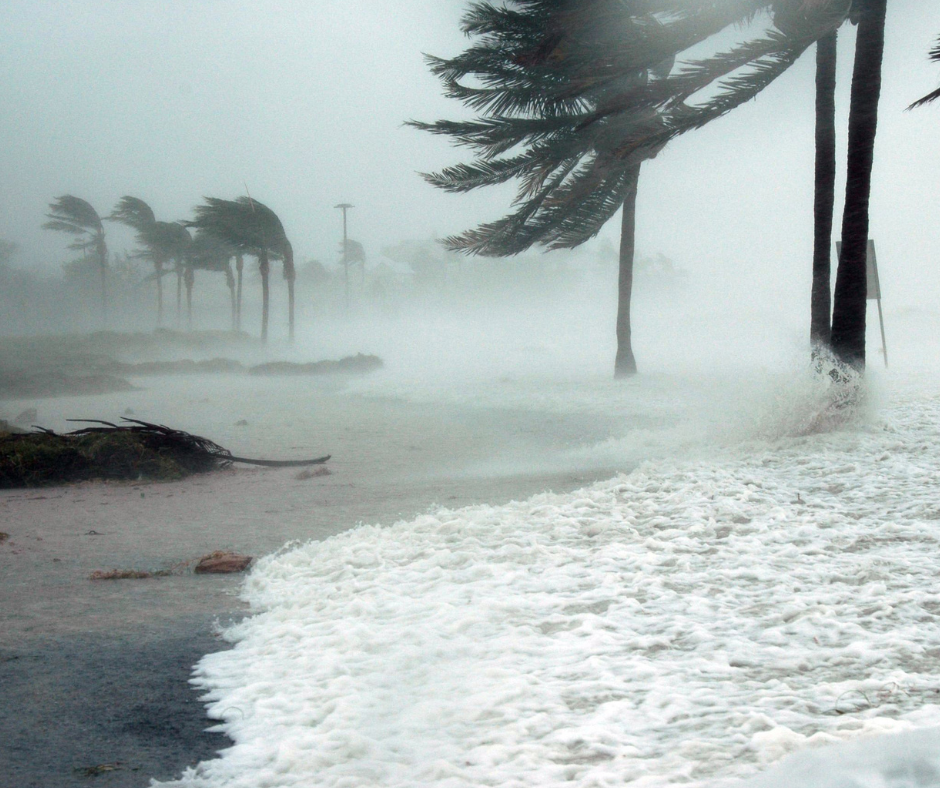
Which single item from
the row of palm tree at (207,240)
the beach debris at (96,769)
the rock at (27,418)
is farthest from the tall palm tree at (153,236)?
the beach debris at (96,769)

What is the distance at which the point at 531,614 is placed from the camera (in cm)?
339

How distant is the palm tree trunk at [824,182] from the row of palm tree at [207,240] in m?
19.2

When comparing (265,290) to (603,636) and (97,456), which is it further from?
(603,636)

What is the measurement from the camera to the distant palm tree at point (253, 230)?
2859cm

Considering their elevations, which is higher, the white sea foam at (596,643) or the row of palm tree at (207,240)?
the row of palm tree at (207,240)

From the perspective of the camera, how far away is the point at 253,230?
29.8 m

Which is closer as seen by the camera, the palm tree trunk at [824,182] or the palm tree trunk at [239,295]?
the palm tree trunk at [824,182]

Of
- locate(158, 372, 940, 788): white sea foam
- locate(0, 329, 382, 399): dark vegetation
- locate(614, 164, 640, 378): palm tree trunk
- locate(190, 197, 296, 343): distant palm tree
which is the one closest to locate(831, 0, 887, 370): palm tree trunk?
locate(158, 372, 940, 788): white sea foam

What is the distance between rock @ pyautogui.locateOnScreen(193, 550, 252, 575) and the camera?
466 centimetres

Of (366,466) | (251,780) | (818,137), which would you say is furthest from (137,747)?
(818,137)

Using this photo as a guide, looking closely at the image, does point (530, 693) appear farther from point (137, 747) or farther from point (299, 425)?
point (299, 425)

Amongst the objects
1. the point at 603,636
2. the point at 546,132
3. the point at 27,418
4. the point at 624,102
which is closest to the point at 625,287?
the point at 546,132

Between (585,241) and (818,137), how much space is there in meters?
6.06

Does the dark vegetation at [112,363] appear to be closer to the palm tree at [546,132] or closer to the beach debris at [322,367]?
the beach debris at [322,367]
